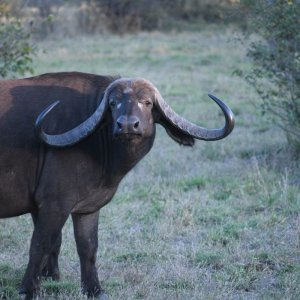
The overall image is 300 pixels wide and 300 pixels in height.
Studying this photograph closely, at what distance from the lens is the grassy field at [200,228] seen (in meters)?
6.65

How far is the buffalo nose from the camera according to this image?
5.49 metres

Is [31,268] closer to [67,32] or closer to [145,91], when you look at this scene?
[145,91]

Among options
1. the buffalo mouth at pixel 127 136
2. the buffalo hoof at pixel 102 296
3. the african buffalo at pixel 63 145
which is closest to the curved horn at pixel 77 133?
the african buffalo at pixel 63 145

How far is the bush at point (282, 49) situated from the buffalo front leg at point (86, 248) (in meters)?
5.02

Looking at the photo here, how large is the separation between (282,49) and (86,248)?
17.5ft

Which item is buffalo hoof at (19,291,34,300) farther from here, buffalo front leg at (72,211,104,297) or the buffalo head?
the buffalo head

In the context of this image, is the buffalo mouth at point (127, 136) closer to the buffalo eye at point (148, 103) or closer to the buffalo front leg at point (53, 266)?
the buffalo eye at point (148, 103)

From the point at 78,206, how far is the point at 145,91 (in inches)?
43.1

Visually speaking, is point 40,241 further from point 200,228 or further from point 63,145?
point 200,228

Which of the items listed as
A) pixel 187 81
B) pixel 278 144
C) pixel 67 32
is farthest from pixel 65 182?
pixel 67 32

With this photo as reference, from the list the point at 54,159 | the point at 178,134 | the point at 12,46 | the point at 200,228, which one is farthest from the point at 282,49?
the point at 54,159

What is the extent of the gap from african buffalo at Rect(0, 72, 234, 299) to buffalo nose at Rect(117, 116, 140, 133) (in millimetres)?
200

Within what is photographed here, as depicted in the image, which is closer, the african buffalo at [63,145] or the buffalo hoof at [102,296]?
the african buffalo at [63,145]

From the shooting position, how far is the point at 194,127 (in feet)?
20.2
